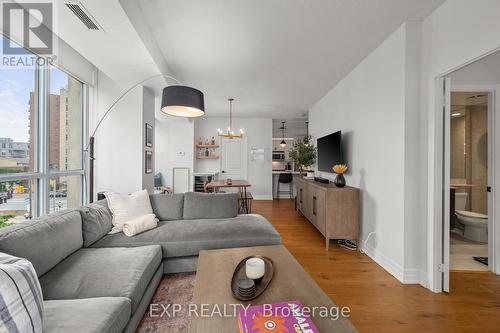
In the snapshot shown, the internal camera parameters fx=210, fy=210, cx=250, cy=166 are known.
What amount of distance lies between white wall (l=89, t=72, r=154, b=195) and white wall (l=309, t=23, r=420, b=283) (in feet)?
11.5

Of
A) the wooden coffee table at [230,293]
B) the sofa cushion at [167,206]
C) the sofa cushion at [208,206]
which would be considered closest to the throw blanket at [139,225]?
the sofa cushion at [167,206]

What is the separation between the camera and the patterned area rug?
1.54 m

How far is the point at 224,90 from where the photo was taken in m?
4.39

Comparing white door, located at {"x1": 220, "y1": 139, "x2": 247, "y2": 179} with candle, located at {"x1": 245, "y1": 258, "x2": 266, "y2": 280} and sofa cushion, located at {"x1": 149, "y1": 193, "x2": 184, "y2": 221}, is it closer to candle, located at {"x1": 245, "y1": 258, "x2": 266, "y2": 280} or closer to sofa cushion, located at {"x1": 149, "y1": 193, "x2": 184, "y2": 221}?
sofa cushion, located at {"x1": 149, "y1": 193, "x2": 184, "y2": 221}

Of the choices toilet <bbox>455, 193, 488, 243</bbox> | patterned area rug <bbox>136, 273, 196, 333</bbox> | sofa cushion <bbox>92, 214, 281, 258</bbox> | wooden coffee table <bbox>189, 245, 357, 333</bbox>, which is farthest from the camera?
toilet <bbox>455, 193, 488, 243</bbox>

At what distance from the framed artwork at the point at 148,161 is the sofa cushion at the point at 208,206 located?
1.32 m

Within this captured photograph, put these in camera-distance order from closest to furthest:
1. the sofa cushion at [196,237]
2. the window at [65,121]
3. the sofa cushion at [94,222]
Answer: the sofa cushion at [94,222]
the sofa cushion at [196,237]
the window at [65,121]

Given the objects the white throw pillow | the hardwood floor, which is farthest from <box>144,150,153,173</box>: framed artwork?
the hardwood floor

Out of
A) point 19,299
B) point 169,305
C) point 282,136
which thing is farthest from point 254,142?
point 19,299

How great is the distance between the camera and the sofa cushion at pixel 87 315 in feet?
3.18

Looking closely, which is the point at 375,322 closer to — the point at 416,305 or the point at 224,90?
the point at 416,305

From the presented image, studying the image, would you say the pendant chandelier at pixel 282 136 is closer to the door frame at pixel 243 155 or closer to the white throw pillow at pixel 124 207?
the door frame at pixel 243 155

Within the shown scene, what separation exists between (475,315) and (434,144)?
1487 mm

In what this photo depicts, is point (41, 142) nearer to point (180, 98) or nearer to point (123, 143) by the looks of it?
point (123, 143)
